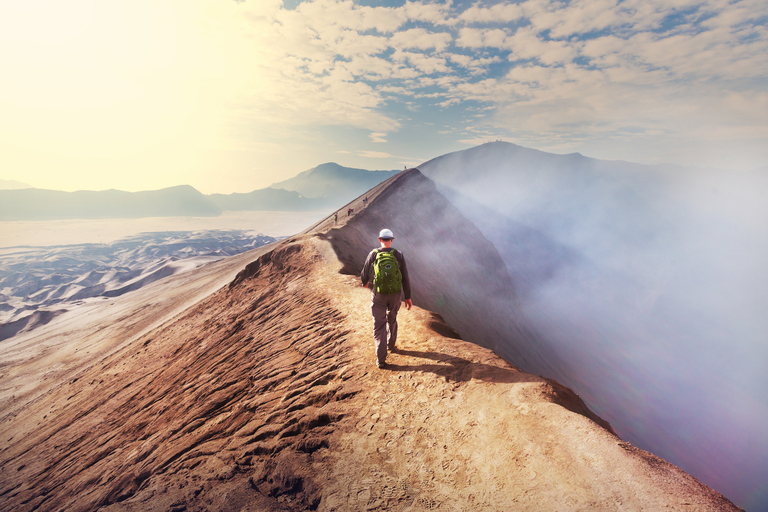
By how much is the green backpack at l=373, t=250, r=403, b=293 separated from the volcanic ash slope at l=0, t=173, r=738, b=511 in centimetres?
142

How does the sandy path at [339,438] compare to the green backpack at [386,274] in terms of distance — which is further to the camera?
the green backpack at [386,274]

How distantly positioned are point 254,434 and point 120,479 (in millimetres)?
3798

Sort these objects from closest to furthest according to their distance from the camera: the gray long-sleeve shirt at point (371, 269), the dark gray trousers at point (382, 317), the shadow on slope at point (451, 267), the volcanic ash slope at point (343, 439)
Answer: the volcanic ash slope at point (343, 439) → the dark gray trousers at point (382, 317) → the gray long-sleeve shirt at point (371, 269) → the shadow on slope at point (451, 267)

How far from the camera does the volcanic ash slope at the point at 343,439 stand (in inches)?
130

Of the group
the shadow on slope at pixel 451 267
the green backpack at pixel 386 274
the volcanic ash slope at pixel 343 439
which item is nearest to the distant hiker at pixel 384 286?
the green backpack at pixel 386 274

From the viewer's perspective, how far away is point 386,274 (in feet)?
18.4

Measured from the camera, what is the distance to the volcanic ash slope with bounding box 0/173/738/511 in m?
3.30

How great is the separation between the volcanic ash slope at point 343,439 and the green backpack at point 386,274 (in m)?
1.42

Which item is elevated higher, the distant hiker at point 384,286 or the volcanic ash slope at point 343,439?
the distant hiker at point 384,286

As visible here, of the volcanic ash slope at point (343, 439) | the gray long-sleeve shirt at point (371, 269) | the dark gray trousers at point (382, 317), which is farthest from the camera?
the gray long-sleeve shirt at point (371, 269)

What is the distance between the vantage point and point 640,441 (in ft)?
106

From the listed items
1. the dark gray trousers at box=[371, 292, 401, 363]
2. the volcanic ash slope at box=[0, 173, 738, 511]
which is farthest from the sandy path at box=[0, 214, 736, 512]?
the dark gray trousers at box=[371, 292, 401, 363]

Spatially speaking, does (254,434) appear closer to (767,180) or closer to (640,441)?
(640,441)

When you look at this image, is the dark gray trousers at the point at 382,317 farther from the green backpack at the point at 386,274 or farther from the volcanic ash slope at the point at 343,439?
the volcanic ash slope at the point at 343,439
